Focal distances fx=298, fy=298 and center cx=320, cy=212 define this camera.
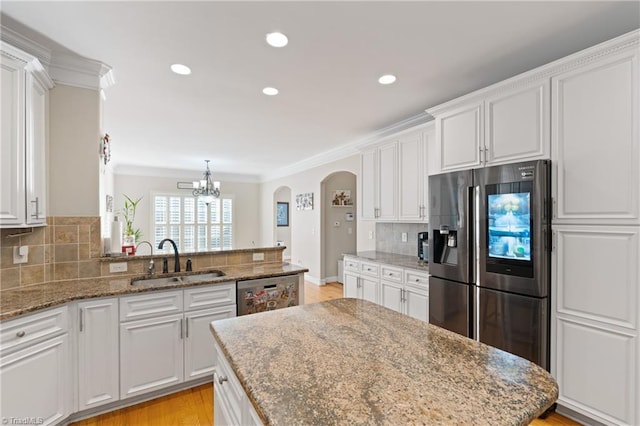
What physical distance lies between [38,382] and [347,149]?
179 inches

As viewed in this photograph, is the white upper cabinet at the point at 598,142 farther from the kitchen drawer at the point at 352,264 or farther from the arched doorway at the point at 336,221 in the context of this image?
the arched doorway at the point at 336,221

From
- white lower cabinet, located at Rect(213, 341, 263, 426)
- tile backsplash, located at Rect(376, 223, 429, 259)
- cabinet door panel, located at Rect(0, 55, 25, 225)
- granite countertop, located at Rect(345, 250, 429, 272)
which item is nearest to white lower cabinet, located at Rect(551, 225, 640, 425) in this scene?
granite countertop, located at Rect(345, 250, 429, 272)

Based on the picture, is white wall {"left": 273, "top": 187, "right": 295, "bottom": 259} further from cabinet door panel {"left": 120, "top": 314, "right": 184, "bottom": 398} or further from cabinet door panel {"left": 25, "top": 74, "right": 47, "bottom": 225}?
cabinet door panel {"left": 25, "top": 74, "right": 47, "bottom": 225}

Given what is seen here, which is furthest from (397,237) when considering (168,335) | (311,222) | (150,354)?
(150,354)

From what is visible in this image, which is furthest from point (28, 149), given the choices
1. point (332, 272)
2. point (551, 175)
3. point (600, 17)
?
point (332, 272)

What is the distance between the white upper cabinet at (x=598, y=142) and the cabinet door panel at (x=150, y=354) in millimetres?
2992

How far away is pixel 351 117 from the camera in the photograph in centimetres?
369

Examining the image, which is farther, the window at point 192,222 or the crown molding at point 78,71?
the window at point 192,222

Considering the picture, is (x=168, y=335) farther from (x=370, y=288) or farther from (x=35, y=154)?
(x=370, y=288)

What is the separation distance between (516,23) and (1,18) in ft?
10.6

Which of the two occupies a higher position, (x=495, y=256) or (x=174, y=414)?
(x=495, y=256)

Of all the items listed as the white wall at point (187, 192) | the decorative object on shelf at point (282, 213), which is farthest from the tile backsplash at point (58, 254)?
the decorative object on shelf at point (282, 213)

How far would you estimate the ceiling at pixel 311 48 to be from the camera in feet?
5.82

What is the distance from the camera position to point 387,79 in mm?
2664
